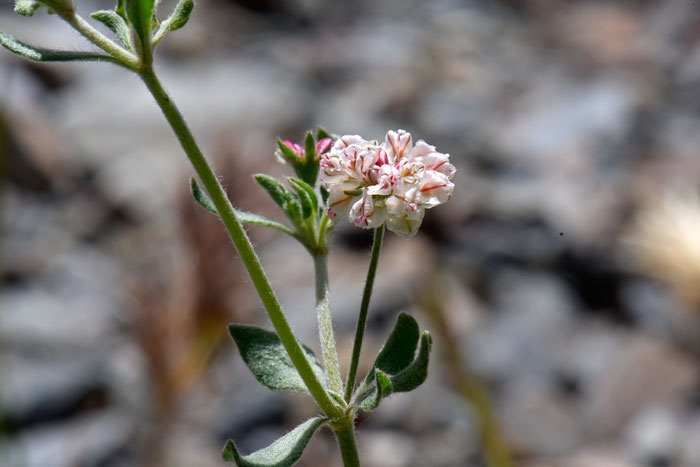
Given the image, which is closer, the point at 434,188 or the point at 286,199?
the point at 434,188

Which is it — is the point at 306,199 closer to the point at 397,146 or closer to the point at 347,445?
the point at 397,146

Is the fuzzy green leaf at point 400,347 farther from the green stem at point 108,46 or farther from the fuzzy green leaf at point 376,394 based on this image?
the green stem at point 108,46

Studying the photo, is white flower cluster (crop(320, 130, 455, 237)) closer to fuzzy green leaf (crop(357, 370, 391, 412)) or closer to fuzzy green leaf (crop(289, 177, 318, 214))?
fuzzy green leaf (crop(289, 177, 318, 214))

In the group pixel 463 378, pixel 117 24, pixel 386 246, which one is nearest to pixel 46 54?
pixel 117 24

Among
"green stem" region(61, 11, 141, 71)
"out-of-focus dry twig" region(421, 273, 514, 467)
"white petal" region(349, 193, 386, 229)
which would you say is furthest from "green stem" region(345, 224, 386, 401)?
"out-of-focus dry twig" region(421, 273, 514, 467)

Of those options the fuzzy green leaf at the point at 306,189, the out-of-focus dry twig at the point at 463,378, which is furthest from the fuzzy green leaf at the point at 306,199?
the out-of-focus dry twig at the point at 463,378
